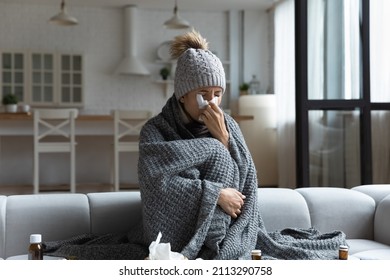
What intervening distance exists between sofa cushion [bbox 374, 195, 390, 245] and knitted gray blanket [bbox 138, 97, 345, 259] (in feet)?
1.76

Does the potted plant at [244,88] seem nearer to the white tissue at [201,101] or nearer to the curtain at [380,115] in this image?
the curtain at [380,115]

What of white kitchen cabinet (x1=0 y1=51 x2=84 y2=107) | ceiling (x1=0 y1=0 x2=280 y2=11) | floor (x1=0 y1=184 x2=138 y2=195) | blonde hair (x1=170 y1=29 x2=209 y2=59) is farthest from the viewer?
white kitchen cabinet (x1=0 y1=51 x2=84 y2=107)

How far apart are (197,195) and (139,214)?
57 cm

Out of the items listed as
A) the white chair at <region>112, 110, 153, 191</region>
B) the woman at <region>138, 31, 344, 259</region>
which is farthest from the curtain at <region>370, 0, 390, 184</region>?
the white chair at <region>112, 110, 153, 191</region>

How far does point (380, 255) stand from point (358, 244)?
27 cm

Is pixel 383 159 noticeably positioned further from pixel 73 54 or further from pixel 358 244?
pixel 73 54

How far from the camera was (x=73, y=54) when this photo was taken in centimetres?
882

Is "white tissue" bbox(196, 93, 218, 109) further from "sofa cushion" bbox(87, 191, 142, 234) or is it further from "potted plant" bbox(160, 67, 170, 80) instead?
"potted plant" bbox(160, 67, 170, 80)

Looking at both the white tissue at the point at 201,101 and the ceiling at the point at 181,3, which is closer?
the white tissue at the point at 201,101

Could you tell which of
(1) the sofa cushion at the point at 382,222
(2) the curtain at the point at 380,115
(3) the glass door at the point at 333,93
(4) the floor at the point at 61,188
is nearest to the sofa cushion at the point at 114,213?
(1) the sofa cushion at the point at 382,222

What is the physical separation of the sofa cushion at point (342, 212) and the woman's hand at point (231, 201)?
747mm

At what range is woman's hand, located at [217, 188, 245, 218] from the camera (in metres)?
2.17

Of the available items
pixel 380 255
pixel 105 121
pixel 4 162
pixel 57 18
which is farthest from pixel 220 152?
pixel 4 162

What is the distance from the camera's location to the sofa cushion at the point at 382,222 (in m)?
2.82
